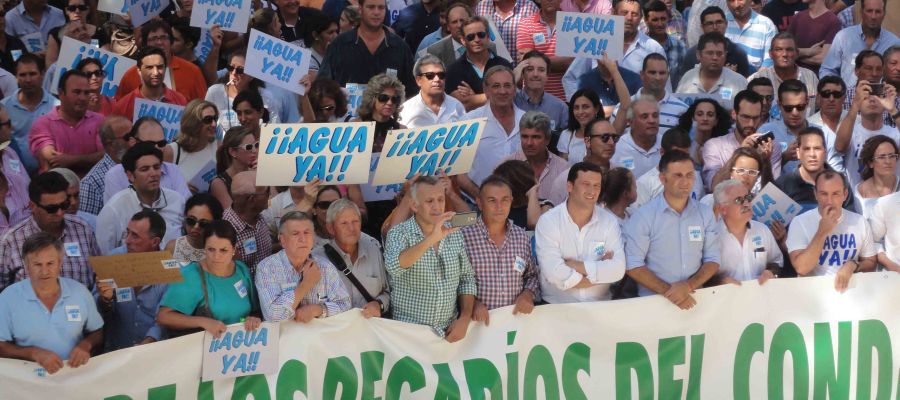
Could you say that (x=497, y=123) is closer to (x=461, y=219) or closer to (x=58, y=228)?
(x=461, y=219)

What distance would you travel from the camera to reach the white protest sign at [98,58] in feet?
38.4

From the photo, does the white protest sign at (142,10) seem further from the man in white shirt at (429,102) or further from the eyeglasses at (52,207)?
the eyeglasses at (52,207)

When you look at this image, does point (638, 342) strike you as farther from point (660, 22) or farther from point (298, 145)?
point (660, 22)

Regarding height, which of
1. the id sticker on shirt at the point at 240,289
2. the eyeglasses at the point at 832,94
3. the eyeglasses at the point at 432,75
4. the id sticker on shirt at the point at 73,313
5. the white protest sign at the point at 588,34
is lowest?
the id sticker on shirt at the point at 73,313

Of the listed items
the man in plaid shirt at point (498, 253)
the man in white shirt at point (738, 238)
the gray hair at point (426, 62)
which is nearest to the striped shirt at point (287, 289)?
the man in plaid shirt at point (498, 253)

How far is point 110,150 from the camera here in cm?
1038

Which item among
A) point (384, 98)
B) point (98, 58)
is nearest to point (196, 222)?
point (384, 98)

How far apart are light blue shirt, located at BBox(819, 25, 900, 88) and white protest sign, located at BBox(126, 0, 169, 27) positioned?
6169mm

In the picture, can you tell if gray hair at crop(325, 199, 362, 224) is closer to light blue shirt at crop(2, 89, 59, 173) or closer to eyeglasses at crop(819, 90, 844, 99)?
light blue shirt at crop(2, 89, 59, 173)

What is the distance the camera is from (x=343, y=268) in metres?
8.75

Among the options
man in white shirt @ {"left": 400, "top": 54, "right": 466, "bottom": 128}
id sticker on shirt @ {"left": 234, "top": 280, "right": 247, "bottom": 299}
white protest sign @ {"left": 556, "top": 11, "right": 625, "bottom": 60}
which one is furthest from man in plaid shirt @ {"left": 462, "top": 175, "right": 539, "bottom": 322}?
white protest sign @ {"left": 556, "top": 11, "right": 625, "bottom": 60}

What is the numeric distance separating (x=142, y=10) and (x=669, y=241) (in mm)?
6080

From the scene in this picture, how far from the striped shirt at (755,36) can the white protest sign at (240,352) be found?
23.2 feet

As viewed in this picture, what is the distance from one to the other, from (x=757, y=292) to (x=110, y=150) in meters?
4.51
